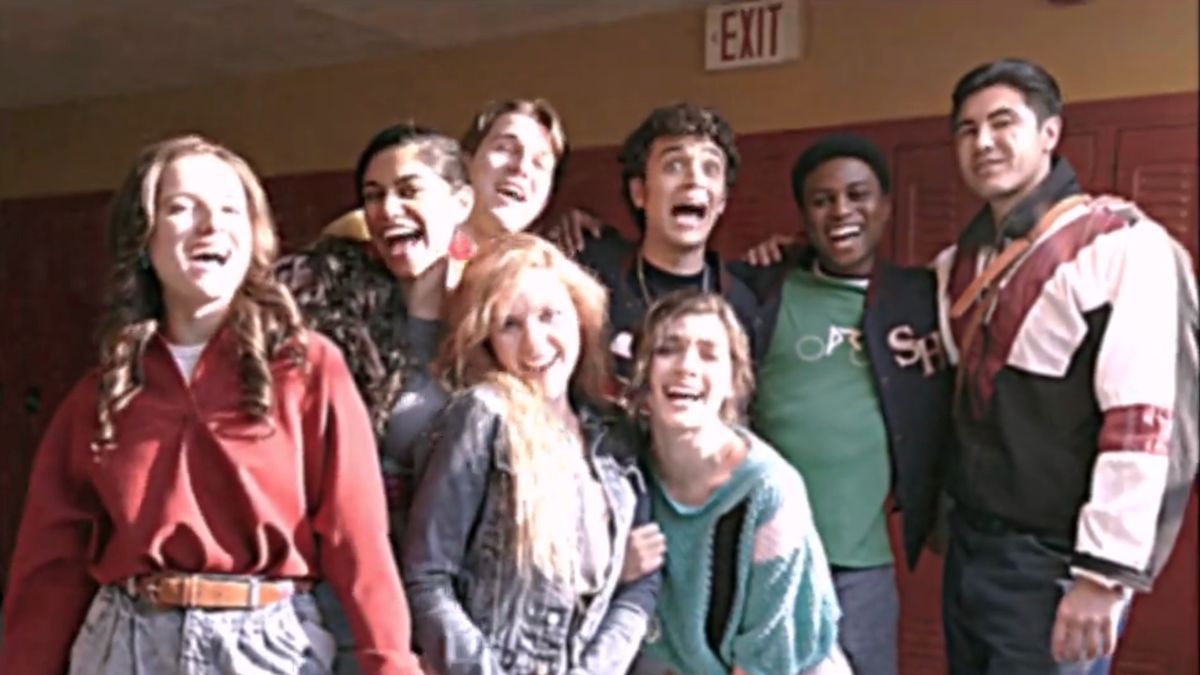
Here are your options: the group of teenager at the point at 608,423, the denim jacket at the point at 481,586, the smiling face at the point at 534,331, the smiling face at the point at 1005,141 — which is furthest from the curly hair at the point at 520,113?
the smiling face at the point at 1005,141

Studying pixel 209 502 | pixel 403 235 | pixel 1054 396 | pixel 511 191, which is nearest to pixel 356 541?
pixel 209 502

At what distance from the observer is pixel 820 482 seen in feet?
4.07

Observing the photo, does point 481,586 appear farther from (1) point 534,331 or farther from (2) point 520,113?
(2) point 520,113

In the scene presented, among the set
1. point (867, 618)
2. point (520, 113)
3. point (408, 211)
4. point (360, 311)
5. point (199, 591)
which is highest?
point (520, 113)

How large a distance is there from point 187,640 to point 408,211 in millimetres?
465

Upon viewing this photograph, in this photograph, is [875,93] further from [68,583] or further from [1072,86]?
[68,583]

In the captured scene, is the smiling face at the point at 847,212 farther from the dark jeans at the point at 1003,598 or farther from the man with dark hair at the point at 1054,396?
the dark jeans at the point at 1003,598

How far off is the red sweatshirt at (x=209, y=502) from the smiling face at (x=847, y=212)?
21.8 inches

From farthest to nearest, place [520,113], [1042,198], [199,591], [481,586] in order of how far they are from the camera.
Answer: [520,113], [1042,198], [481,586], [199,591]

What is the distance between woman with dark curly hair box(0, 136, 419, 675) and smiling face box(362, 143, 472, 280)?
17 cm

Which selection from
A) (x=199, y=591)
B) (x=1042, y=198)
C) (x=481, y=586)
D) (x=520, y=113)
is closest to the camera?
(x=199, y=591)

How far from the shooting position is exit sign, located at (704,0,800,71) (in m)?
1.23

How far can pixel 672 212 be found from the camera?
4.02 ft

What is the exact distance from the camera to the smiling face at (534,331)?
110cm
